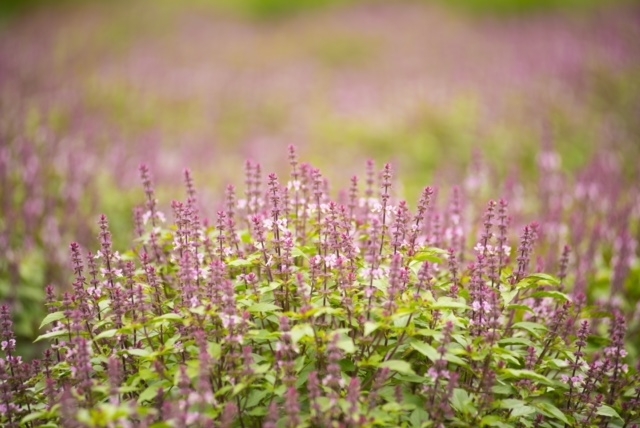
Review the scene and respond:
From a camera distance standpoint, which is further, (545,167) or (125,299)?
(545,167)

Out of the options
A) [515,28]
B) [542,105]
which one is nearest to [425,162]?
[542,105]

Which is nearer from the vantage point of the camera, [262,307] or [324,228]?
[262,307]

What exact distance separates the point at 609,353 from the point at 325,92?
1259cm

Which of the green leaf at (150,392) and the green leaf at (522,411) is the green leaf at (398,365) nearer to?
the green leaf at (522,411)

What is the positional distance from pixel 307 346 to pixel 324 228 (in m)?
0.66

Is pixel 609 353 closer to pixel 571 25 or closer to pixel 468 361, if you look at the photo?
pixel 468 361

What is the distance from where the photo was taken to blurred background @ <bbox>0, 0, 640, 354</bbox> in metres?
7.12

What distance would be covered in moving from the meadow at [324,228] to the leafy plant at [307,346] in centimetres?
2

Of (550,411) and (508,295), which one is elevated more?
(508,295)

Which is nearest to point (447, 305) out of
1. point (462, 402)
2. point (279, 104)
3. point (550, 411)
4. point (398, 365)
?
point (398, 365)

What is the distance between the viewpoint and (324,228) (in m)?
3.33

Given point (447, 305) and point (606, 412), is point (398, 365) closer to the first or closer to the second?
point (447, 305)

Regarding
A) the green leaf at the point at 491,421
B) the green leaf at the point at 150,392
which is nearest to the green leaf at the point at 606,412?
the green leaf at the point at 491,421

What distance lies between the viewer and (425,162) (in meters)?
10.6
